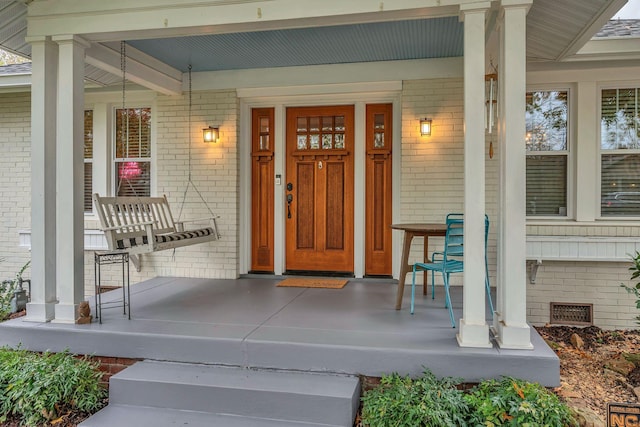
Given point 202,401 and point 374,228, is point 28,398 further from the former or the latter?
point 374,228

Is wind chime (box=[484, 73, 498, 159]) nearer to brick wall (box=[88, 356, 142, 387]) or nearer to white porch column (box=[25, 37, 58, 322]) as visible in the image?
brick wall (box=[88, 356, 142, 387])

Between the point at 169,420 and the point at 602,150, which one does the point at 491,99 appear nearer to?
the point at 602,150

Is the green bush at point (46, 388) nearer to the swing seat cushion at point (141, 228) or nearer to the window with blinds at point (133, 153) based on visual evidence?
the swing seat cushion at point (141, 228)

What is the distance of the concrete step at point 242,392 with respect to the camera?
270cm

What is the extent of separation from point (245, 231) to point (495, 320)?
11.0 ft

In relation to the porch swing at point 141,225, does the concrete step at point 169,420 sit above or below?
below

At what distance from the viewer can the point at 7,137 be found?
20.4ft

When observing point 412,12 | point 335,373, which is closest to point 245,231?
point 335,373

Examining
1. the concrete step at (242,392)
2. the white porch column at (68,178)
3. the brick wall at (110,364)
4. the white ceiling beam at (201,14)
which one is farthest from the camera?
the white porch column at (68,178)

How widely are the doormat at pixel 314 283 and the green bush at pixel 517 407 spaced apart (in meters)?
2.48

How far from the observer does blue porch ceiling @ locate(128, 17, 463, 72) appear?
4219 millimetres

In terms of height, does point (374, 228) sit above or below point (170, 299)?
above

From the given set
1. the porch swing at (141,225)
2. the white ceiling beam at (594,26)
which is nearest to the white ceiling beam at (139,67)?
the porch swing at (141,225)

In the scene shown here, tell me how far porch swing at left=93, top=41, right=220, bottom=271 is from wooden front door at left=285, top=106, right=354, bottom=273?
1036mm
